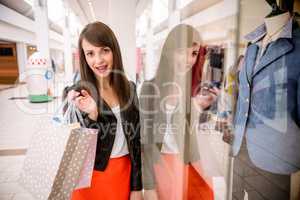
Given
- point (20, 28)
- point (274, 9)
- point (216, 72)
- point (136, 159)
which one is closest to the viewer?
point (274, 9)

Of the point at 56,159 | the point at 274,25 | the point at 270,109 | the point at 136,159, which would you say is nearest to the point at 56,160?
the point at 56,159

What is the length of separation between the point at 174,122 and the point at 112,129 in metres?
0.30

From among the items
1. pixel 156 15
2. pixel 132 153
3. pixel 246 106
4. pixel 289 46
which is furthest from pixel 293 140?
pixel 156 15

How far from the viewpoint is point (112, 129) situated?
3.32 ft

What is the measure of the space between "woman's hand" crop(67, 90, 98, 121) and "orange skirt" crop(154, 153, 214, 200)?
46 cm

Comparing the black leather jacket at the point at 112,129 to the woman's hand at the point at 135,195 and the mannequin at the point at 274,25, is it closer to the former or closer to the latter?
the woman's hand at the point at 135,195

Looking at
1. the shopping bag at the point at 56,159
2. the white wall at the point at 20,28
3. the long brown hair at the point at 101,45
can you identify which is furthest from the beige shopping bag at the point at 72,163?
the white wall at the point at 20,28

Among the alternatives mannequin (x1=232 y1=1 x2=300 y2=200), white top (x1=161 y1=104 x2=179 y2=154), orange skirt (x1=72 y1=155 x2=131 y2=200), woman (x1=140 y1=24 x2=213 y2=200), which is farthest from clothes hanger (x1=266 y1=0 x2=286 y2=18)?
orange skirt (x1=72 y1=155 x2=131 y2=200)

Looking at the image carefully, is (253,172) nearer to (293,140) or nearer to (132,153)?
(293,140)

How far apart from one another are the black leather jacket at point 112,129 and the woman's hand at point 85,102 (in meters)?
0.02

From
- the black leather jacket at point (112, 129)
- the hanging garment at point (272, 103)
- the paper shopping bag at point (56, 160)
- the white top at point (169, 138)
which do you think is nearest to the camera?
the hanging garment at point (272, 103)

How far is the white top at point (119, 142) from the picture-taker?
3.36 feet

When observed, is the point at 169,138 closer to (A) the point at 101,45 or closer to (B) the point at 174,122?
(B) the point at 174,122

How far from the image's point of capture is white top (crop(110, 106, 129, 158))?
3.36 feet
